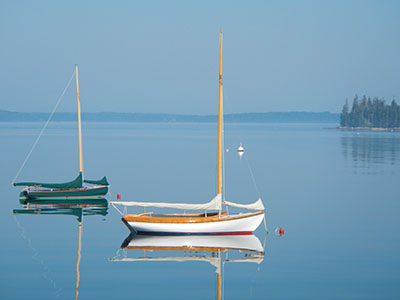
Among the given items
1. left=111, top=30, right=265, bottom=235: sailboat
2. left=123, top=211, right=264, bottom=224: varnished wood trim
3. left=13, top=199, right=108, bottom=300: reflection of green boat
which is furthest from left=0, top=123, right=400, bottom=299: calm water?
left=123, top=211, right=264, bottom=224: varnished wood trim

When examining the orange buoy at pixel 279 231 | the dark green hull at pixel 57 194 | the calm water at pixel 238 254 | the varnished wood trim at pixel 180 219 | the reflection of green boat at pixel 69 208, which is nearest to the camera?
the calm water at pixel 238 254

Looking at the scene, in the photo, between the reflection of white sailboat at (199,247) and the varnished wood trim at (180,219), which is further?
the varnished wood trim at (180,219)

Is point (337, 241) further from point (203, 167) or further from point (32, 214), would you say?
point (203, 167)

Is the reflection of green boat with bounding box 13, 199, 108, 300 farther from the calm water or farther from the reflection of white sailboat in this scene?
the reflection of white sailboat

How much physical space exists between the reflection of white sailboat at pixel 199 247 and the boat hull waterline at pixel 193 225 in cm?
38

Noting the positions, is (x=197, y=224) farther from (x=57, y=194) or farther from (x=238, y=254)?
(x=57, y=194)

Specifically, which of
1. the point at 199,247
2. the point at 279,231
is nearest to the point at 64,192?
the point at 199,247

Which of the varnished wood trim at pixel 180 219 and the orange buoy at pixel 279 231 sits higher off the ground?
the varnished wood trim at pixel 180 219

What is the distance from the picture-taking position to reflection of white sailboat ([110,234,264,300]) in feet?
115

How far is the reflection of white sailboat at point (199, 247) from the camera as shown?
35.2m

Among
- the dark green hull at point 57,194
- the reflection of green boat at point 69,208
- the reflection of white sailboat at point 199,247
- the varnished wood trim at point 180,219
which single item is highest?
the varnished wood trim at point 180,219

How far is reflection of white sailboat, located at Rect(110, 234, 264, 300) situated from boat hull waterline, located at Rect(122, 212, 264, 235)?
1.23 ft

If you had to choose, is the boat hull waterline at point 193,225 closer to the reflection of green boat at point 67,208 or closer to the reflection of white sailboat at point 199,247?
the reflection of white sailboat at point 199,247

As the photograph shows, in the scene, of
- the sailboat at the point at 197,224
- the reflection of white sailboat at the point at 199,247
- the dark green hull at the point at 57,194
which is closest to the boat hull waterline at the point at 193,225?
the sailboat at the point at 197,224
